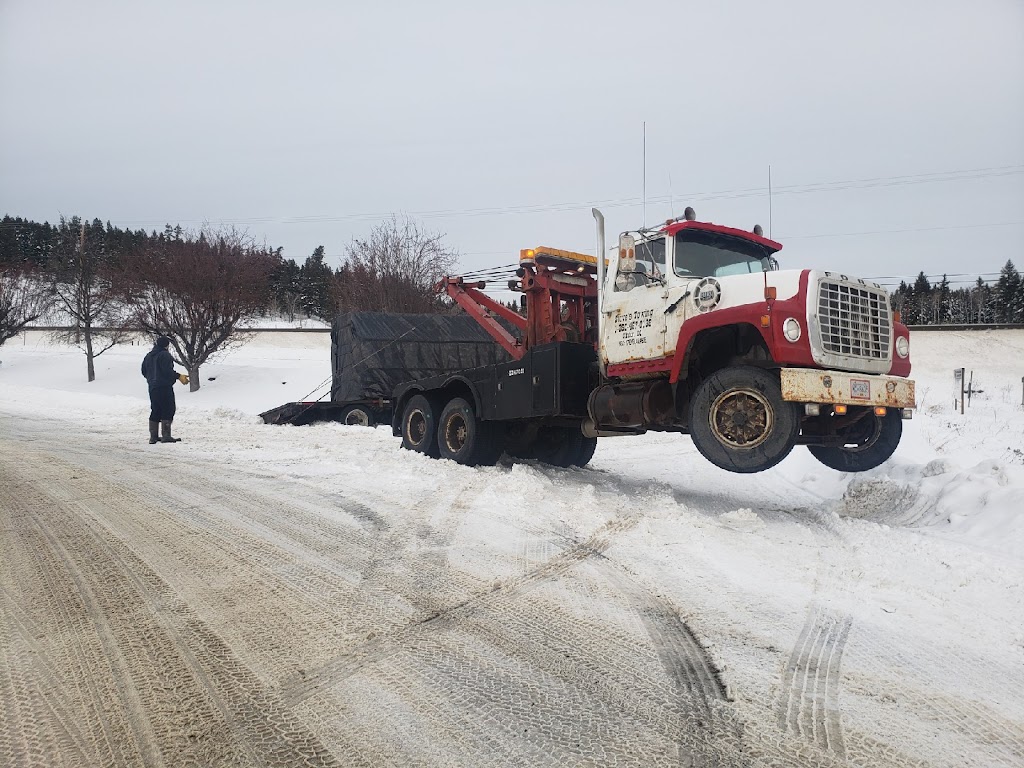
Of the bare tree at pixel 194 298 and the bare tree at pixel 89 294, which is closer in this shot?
the bare tree at pixel 194 298

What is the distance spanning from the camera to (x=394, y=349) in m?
15.5

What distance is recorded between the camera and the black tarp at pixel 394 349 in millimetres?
15195

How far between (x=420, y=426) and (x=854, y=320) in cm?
600

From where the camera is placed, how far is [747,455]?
523 cm

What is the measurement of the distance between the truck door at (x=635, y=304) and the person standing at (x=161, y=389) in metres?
7.41

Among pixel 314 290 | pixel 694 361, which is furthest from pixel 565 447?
pixel 314 290

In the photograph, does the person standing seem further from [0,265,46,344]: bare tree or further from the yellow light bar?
[0,265,46,344]: bare tree

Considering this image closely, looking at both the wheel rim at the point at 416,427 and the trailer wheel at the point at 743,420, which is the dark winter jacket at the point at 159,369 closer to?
the wheel rim at the point at 416,427

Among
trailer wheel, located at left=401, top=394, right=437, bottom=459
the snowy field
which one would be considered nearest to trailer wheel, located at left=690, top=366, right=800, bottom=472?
the snowy field

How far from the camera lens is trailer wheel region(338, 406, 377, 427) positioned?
14969 millimetres

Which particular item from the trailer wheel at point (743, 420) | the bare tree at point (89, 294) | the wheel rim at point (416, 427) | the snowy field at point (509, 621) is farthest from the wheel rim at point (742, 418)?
the bare tree at point (89, 294)

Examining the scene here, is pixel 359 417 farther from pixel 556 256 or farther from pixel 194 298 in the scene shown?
pixel 194 298

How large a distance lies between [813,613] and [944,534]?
91.1 inches

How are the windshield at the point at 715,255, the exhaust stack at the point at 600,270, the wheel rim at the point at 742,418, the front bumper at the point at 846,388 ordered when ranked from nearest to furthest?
the front bumper at the point at 846,388, the wheel rim at the point at 742,418, the windshield at the point at 715,255, the exhaust stack at the point at 600,270
